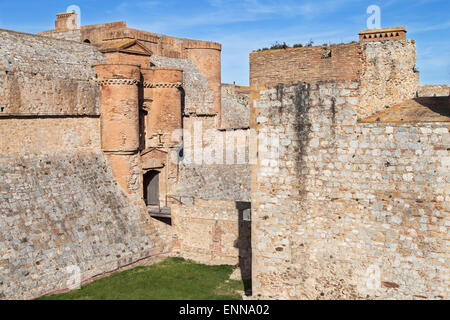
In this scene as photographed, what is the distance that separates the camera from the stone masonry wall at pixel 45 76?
598 inches

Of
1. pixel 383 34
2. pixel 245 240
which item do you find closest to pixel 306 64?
pixel 383 34

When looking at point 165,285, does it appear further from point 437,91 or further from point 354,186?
point 437,91

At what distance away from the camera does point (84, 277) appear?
14.8 metres

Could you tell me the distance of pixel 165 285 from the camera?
14211 millimetres

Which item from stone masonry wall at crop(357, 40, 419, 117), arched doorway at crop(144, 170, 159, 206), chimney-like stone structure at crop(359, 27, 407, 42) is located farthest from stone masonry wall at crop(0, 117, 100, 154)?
stone masonry wall at crop(357, 40, 419, 117)

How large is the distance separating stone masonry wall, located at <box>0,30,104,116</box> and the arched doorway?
385 centimetres

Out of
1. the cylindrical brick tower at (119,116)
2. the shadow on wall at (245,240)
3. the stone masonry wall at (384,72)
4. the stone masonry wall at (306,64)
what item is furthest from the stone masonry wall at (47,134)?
the stone masonry wall at (384,72)

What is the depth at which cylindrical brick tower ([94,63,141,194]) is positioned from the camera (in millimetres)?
18000

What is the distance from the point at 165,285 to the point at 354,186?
7.57 m

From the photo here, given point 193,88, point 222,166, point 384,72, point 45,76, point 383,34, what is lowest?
point 222,166

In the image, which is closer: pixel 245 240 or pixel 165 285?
pixel 165 285

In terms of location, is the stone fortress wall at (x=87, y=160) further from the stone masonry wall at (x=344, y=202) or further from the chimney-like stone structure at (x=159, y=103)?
the stone masonry wall at (x=344, y=202)

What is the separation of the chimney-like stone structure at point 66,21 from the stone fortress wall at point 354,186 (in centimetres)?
2112

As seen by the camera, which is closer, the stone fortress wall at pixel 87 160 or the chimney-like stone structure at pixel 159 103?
the stone fortress wall at pixel 87 160
